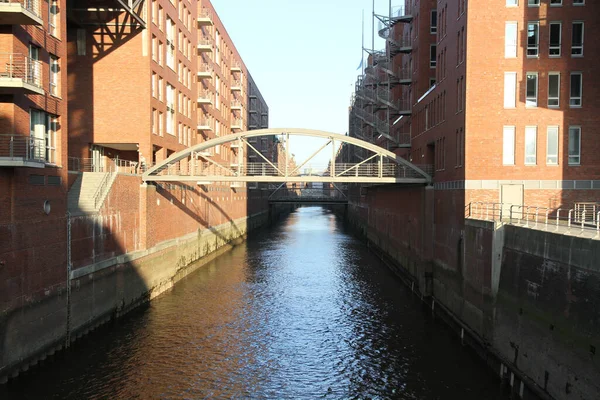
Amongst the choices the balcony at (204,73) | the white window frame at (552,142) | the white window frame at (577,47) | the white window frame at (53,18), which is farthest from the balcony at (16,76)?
the balcony at (204,73)

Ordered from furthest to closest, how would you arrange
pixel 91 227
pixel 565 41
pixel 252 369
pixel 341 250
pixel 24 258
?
1. pixel 341 250
2. pixel 565 41
3. pixel 91 227
4. pixel 252 369
5. pixel 24 258

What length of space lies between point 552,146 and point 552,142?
18cm

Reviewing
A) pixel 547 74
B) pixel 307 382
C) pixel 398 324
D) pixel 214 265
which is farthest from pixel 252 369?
pixel 214 265

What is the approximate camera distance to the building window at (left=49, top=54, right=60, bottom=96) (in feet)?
65.8

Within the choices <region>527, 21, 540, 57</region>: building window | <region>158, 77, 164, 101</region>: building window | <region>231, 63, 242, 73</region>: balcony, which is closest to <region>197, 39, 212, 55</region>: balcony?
<region>158, 77, 164, 101</region>: building window

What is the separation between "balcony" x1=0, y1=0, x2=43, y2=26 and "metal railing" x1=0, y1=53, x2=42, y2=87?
109 cm

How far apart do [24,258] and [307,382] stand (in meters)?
10.2

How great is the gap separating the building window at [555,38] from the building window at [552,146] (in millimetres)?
3500

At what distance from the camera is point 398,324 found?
77.0ft

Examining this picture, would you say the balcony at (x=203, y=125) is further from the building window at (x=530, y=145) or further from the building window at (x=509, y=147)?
the building window at (x=530, y=145)

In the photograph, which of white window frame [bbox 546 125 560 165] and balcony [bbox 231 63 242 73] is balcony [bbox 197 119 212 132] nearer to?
balcony [bbox 231 63 242 73]

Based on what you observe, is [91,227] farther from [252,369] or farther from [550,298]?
[550,298]

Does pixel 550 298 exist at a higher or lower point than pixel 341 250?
higher

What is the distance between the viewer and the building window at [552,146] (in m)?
23.2
